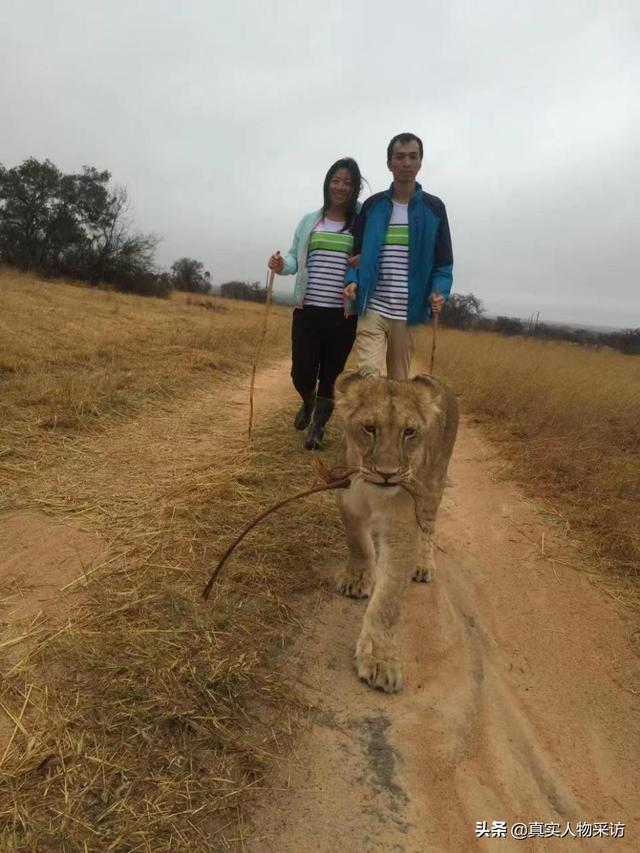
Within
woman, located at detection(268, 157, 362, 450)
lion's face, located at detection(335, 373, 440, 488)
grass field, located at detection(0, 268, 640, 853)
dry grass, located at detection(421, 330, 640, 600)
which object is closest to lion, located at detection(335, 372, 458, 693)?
lion's face, located at detection(335, 373, 440, 488)

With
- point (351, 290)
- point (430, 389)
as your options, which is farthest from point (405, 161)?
point (430, 389)

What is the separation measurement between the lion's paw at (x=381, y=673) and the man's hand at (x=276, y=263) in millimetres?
3978

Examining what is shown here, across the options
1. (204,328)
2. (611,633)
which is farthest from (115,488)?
(204,328)

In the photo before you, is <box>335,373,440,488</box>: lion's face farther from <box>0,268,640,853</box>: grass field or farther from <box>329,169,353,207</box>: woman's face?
<box>329,169,353,207</box>: woman's face

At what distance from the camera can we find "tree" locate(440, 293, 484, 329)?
3694 cm

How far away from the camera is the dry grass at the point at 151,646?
1827 millimetres

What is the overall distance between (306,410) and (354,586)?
11.1ft

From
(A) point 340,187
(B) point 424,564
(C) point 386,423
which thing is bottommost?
(B) point 424,564

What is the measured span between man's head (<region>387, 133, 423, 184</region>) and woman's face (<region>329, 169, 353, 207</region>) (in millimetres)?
668

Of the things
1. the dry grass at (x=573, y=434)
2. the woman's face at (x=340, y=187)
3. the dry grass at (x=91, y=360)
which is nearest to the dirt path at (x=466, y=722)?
the dry grass at (x=573, y=434)

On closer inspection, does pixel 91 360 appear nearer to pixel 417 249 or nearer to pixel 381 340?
pixel 381 340

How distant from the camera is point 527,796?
2221 mm

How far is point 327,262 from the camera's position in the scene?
5.39 meters

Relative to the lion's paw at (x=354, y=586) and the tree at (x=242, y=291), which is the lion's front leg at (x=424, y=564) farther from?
the tree at (x=242, y=291)
